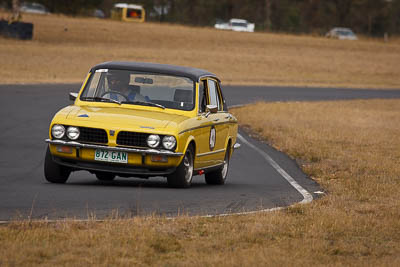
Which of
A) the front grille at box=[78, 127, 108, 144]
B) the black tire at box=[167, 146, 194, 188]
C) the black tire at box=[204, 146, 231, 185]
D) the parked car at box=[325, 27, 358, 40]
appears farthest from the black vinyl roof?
the parked car at box=[325, 27, 358, 40]

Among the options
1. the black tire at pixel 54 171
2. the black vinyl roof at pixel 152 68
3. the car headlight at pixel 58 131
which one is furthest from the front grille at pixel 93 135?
the black vinyl roof at pixel 152 68

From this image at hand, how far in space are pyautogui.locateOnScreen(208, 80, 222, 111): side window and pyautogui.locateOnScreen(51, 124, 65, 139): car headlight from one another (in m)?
2.64

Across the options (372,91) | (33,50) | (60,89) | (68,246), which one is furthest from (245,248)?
(33,50)

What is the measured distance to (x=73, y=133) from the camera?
1076 centimetres

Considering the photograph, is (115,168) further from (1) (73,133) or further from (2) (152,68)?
(2) (152,68)

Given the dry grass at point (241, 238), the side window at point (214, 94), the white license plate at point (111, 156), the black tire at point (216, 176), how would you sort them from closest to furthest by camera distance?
the dry grass at point (241, 238) < the white license plate at point (111, 156) < the side window at point (214, 94) < the black tire at point (216, 176)

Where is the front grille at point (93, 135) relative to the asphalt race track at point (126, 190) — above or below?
above

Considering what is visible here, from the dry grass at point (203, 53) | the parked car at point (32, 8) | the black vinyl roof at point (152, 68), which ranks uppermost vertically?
the black vinyl roof at point (152, 68)

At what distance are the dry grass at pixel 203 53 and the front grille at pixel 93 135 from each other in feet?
88.7

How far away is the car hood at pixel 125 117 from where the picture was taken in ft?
35.2

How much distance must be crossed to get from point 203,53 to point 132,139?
177 feet

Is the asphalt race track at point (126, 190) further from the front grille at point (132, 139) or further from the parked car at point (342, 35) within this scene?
the parked car at point (342, 35)

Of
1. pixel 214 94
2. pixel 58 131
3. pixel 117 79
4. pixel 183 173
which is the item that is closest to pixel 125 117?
pixel 58 131

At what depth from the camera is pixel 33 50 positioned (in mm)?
54156
